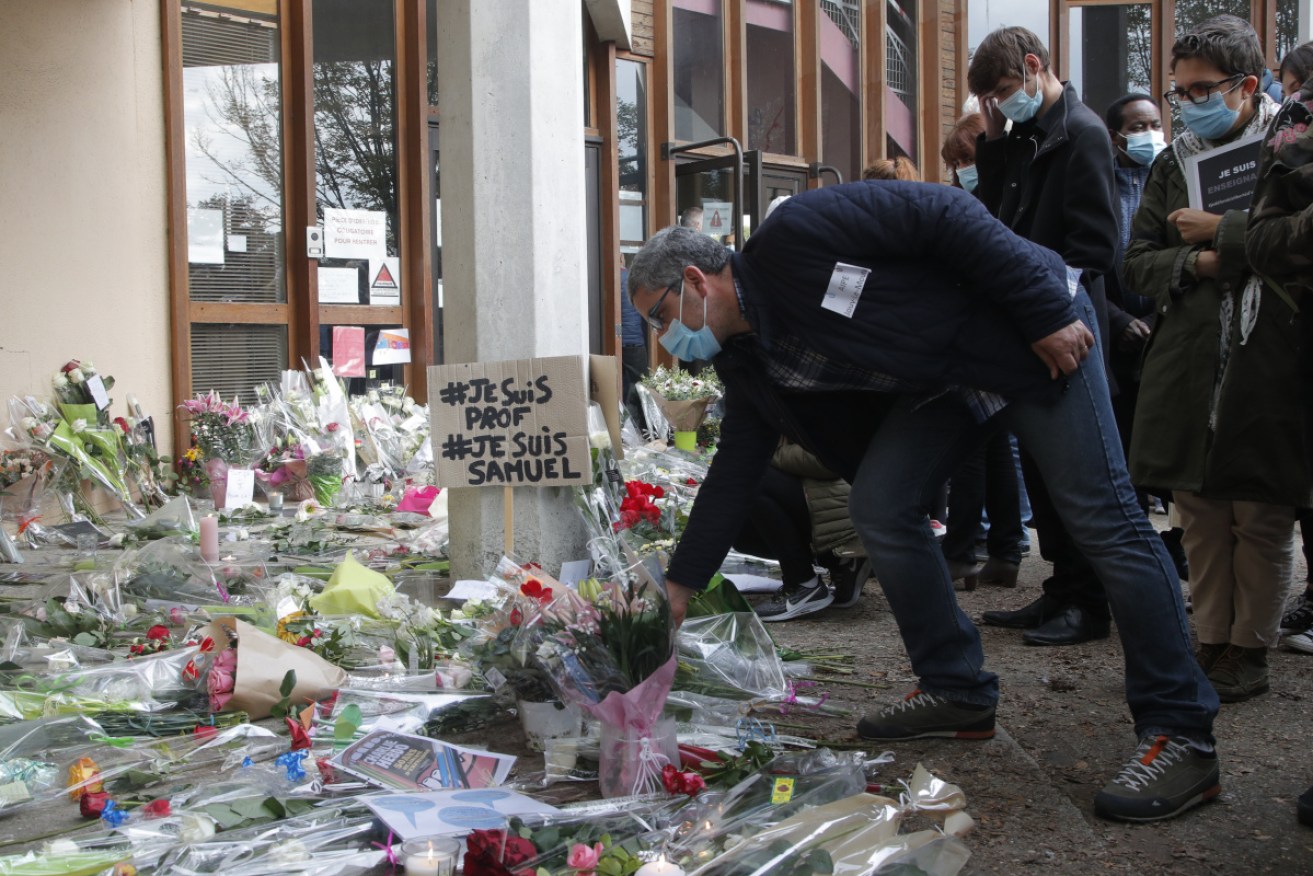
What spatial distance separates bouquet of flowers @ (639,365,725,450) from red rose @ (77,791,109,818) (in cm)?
606

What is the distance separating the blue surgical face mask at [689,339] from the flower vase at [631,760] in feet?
2.80

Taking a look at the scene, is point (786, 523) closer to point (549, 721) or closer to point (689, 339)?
point (549, 721)

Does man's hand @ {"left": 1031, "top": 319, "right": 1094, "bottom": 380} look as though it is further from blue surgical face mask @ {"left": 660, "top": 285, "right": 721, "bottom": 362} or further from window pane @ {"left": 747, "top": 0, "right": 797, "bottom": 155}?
window pane @ {"left": 747, "top": 0, "right": 797, "bottom": 155}


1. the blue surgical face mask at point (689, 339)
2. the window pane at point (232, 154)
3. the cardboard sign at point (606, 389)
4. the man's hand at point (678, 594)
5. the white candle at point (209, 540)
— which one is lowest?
the white candle at point (209, 540)

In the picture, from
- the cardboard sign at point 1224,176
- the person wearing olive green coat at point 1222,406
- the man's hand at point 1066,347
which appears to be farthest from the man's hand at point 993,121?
the man's hand at point 1066,347

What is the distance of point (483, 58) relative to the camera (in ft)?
14.9

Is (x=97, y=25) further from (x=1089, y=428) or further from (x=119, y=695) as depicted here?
(x=1089, y=428)

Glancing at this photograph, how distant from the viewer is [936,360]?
2717mm

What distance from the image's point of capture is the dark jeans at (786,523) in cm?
463

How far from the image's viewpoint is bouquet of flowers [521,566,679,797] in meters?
2.64

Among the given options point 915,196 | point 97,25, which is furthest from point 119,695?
point 97,25

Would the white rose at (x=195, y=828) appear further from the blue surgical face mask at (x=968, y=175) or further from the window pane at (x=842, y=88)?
the window pane at (x=842, y=88)

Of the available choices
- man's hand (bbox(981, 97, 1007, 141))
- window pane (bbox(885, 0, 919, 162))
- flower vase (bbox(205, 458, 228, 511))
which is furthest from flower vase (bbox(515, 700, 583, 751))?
window pane (bbox(885, 0, 919, 162))

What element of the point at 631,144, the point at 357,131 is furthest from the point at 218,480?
the point at 631,144
